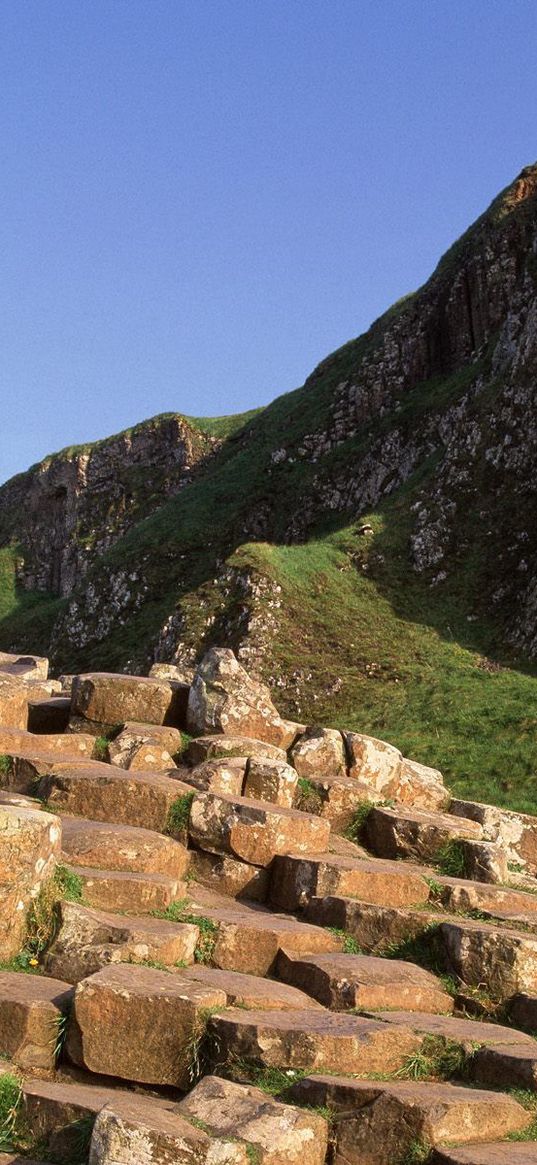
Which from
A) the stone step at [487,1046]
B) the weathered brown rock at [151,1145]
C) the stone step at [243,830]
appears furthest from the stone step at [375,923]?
the weathered brown rock at [151,1145]

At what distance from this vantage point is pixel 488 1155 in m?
7.66

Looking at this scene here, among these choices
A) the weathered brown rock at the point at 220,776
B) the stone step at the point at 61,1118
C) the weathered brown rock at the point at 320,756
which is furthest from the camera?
the weathered brown rock at the point at 320,756

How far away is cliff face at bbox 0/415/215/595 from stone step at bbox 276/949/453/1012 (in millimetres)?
79061

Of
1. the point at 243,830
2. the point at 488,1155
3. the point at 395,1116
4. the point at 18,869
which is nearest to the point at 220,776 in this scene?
the point at 243,830

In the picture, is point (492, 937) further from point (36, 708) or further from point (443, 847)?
point (36, 708)

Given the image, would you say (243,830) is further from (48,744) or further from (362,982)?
(48,744)

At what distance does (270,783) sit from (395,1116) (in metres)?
8.54

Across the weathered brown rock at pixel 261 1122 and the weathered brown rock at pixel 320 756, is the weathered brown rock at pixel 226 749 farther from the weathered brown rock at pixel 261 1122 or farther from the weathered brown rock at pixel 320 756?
the weathered brown rock at pixel 261 1122

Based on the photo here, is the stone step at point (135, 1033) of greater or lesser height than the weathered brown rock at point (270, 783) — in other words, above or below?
below

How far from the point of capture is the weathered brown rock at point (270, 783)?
16484mm

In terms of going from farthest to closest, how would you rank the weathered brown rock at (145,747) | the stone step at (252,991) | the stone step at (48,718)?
the stone step at (48,718)
the weathered brown rock at (145,747)
the stone step at (252,991)

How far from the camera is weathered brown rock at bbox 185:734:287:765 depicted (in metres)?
17.6

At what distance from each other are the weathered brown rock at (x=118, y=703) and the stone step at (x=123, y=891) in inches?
266

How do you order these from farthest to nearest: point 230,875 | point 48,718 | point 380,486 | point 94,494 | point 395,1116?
point 94,494 < point 380,486 < point 48,718 < point 230,875 < point 395,1116
